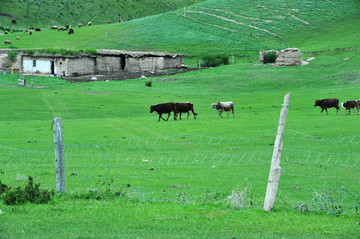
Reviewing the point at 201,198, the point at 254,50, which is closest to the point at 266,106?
the point at 201,198

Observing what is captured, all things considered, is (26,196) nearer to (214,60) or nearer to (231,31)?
(214,60)

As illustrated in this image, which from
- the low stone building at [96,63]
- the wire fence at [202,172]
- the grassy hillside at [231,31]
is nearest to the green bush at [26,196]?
the wire fence at [202,172]

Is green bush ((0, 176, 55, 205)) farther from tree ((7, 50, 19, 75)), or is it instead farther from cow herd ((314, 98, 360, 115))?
tree ((7, 50, 19, 75))

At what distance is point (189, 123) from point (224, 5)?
3601 inches

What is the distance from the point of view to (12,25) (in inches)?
5059

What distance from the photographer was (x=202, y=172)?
16359mm

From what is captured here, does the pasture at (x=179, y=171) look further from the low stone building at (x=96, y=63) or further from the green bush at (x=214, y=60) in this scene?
the green bush at (x=214, y=60)

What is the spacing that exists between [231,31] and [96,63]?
37.1 meters

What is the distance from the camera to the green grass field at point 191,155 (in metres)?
9.89

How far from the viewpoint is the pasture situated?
9703 mm

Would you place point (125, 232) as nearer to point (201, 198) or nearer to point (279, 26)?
point (201, 198)

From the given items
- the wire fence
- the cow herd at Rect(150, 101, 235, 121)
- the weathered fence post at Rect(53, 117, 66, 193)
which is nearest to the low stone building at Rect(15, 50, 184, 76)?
the cow herd at Rect(150, 101, 235, 121)

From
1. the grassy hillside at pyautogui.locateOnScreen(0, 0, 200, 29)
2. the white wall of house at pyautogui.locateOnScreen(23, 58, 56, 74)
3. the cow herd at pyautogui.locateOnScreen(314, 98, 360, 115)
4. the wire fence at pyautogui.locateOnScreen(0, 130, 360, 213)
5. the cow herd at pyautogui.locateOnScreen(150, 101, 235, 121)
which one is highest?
the grassy hillside at pyautogui.locateOnScreen(0, 0, 200, 29)

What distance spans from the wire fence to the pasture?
5cm
